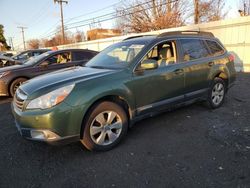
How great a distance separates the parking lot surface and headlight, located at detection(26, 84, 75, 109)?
85 cm

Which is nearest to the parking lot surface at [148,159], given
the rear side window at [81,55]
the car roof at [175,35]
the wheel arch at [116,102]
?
the wheel arch at [116,102]

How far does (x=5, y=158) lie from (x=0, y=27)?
7005cm

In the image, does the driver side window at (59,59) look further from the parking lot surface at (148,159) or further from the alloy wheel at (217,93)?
the alloy wheel at (217,93)

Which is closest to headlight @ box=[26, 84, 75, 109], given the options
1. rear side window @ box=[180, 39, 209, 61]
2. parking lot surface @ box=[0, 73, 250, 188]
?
parking lot surface @ box=[0, 73, 250, 188]

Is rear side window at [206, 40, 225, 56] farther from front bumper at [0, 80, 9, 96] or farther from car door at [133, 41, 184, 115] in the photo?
front bumper at [0, 80, 9, 96]

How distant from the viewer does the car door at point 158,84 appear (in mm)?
3504

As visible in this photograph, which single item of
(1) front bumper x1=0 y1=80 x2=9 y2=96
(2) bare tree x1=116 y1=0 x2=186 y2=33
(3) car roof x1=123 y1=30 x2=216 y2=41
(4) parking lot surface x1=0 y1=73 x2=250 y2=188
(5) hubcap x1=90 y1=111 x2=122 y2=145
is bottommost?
(4) parking lot surface x1=0 y1=73 x2=250 y2=188

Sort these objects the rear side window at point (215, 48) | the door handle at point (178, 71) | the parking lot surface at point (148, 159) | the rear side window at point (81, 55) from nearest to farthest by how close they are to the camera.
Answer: the parking lot surface at point (148, 159)
the door handle at point (178, 71)
the rear side window at point (215, 48)
the rear side window at point (81, 55)

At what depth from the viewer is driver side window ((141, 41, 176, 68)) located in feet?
13.1

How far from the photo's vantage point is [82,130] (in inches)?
119

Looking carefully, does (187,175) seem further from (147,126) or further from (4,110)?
(4,110)

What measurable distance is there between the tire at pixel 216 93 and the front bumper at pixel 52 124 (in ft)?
→ 10.7

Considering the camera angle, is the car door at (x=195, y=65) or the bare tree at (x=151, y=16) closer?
the car door at (x=195, y=65)

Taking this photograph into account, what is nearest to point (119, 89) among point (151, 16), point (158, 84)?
point (158, 84)
